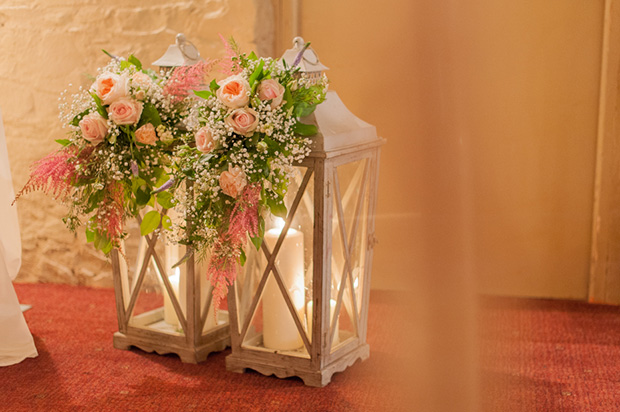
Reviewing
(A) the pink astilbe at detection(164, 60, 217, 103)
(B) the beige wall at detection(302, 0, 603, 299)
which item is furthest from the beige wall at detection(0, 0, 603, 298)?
(A) the pink astilbe at detection(164, 60, 217, 103)

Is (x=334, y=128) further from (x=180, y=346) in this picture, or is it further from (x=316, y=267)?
(x=180, y=346)

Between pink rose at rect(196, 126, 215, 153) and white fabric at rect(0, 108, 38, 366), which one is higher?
pink rose at rect(196, 126, 215, 153)

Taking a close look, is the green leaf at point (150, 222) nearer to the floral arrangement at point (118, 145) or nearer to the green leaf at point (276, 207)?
the floral arrangement at point (118, 145)

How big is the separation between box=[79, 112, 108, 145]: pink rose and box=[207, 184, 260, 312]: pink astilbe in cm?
38

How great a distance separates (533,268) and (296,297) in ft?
4.20

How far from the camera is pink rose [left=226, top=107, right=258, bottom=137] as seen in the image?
138cm

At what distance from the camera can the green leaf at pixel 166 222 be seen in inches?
62.9

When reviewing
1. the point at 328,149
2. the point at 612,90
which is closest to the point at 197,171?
the point at 328,149

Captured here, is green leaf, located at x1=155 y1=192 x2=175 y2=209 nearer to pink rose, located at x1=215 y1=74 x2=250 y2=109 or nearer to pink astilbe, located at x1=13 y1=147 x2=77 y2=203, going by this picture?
pink astilbe, located at x1=13 y1=147 x2=77 y2=203

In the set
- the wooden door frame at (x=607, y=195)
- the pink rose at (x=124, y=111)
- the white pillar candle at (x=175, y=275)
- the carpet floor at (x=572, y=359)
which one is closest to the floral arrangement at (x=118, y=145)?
the pink rose at (x=124, y=111)

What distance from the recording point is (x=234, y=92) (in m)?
1.42

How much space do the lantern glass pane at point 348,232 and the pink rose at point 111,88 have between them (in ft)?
1.69

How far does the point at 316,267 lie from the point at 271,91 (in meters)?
0.41

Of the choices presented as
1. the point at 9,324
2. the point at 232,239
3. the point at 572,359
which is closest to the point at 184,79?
the point at 232,239
